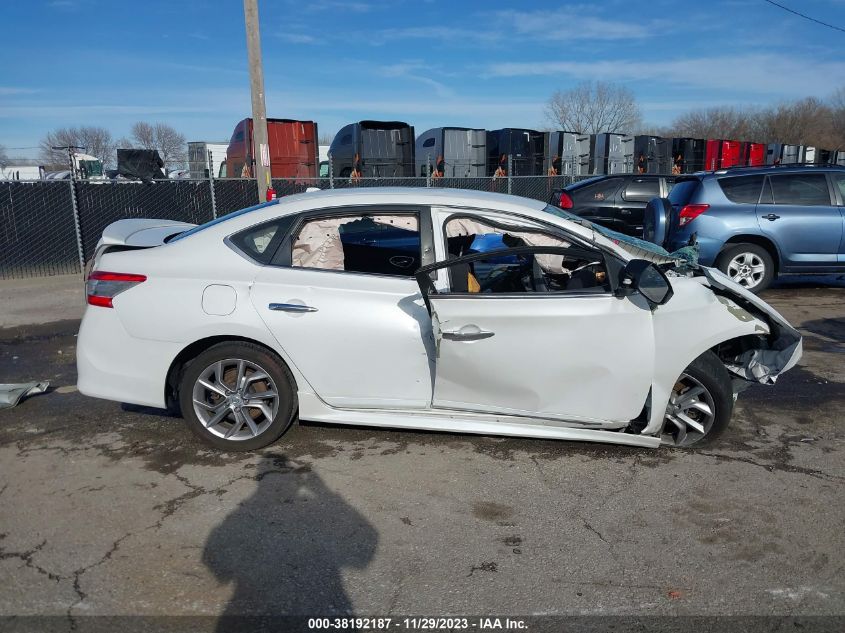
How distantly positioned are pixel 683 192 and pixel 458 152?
37.7 feet

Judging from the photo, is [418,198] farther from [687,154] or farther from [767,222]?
[687,154]

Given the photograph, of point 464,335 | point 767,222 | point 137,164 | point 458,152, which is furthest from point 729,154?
point 464,335

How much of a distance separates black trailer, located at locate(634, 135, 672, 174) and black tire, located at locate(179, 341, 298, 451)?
2122 centimetres

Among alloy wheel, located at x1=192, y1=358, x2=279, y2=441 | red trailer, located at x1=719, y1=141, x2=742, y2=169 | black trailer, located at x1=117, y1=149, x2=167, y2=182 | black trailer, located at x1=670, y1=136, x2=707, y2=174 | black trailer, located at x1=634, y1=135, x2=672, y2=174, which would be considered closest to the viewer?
alloy wheel, located at x1=192, y1=358, x2=279, y2=441

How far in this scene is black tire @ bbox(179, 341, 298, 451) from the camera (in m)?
4.22

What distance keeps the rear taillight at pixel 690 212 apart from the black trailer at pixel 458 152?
11216 millimetres

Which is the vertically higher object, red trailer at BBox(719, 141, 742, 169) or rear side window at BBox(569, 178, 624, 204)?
red trailer at BBox(719, 141, 742, 169)

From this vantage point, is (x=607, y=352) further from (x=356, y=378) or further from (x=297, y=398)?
(x=297, y=398)

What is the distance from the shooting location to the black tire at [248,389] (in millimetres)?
4219

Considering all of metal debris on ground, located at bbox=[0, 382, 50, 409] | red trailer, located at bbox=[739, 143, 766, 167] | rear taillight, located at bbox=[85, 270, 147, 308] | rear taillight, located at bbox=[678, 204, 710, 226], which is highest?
red trailer, located at bbox=[739, 143, 766, 167]

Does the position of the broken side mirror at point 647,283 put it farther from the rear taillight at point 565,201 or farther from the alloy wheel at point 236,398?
the rear taillight at point 565,201

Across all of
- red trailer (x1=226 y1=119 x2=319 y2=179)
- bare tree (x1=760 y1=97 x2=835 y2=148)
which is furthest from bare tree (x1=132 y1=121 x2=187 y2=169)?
bare tree (x1=760 y1=97 x2=835 y2=148)

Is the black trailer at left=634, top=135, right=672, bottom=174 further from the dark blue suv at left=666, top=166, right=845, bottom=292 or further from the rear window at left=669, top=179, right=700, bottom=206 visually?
the dark blue suv at left=666, top=166, right=845, bottom=292

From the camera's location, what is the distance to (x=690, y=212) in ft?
30.2
